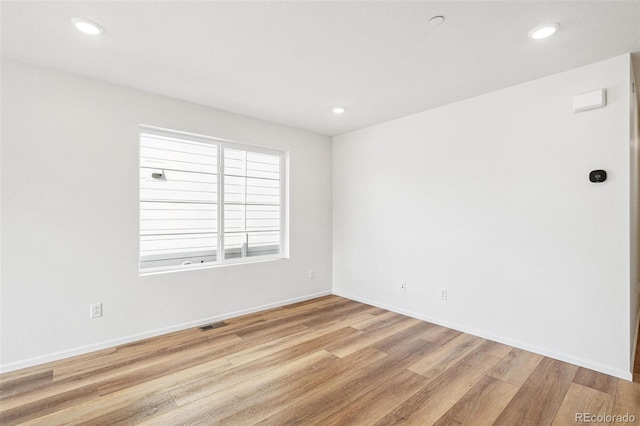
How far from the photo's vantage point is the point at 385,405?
6.68 ft

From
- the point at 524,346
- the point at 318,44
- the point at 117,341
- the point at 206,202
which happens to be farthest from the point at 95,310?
the point at 524,346

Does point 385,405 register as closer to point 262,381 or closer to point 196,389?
point 262,381

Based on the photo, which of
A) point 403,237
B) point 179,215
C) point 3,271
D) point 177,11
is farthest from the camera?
point 403,237

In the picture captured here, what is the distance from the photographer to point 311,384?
2285mm

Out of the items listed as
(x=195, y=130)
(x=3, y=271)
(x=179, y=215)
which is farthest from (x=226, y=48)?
(x=3, y=271)

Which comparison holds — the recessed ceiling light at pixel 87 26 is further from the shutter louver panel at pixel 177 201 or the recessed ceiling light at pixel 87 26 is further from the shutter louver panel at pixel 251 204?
the shutter louver panel at pixel 251 204

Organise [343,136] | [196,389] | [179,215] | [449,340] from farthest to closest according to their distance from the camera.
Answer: [343,136] < [179,215] < [449,340] < [196,389]

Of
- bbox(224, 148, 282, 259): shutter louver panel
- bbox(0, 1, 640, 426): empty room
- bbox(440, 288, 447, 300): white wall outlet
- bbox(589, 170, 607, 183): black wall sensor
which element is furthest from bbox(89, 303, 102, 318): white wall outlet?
bbox(589, 170, 607, 183): black wall sensor

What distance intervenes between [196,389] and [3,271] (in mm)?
1852

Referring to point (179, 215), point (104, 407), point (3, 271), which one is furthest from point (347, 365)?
point (3, 271)

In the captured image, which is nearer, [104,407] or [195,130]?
[104,407]

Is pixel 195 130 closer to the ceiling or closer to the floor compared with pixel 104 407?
closer to the ceiling

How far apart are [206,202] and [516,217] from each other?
11.0 feet

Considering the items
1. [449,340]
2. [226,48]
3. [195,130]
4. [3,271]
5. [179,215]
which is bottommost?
[449,340]
